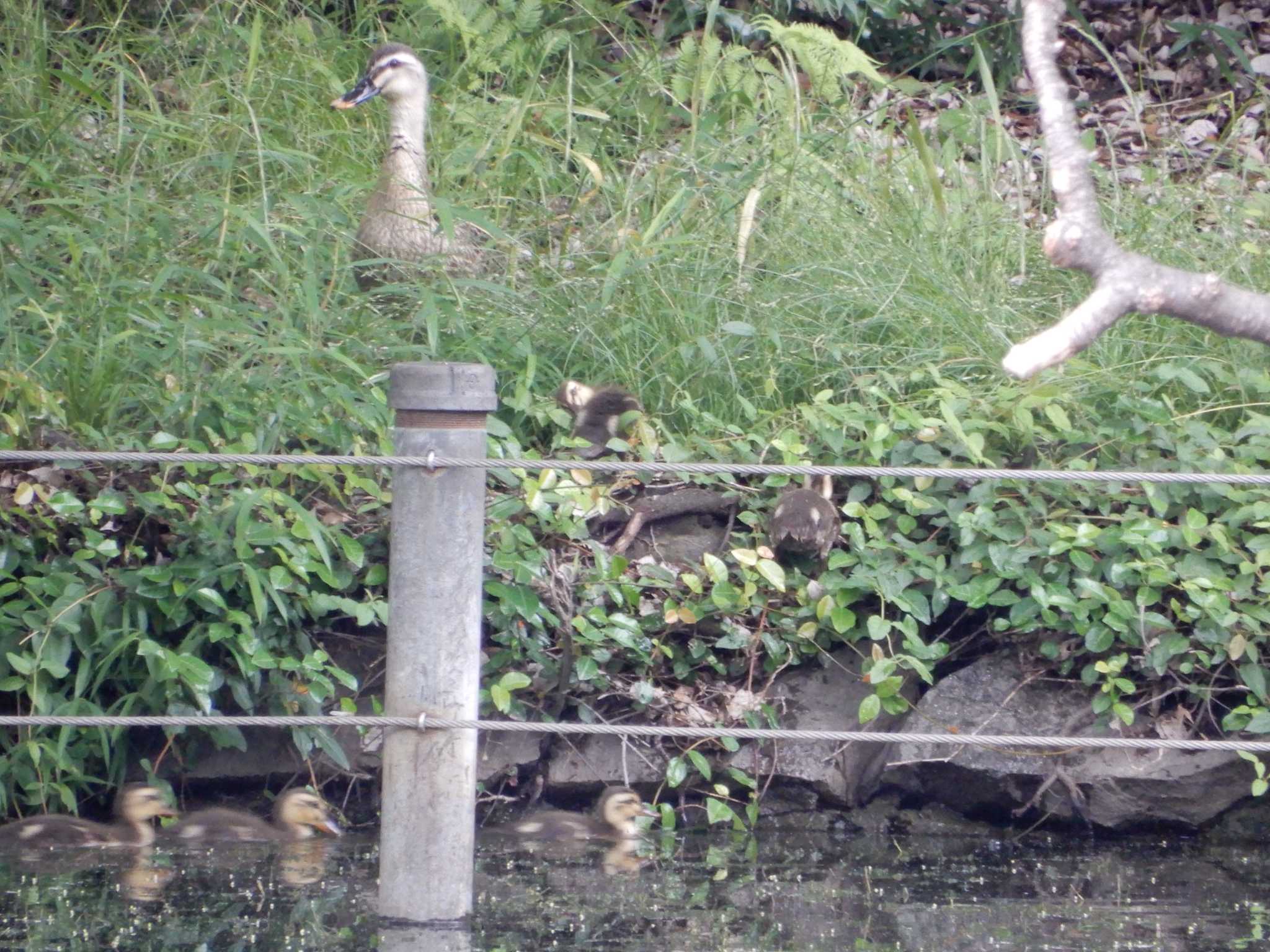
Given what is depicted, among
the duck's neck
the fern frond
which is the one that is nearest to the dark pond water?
the duck's neck

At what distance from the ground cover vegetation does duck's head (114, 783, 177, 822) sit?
140mm

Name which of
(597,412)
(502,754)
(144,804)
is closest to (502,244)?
(597,412)

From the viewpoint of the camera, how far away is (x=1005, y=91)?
8742 mm

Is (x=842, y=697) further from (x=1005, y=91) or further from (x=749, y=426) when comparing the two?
(x=1005, y=91)

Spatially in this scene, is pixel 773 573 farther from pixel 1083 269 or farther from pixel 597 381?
pixel 1083 269

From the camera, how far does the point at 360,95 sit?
6508 mm

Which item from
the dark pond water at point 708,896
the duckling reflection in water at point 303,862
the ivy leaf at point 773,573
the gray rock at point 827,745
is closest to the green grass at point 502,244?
the ivy leaf at point 773,573

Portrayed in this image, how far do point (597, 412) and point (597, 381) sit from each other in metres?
0.37

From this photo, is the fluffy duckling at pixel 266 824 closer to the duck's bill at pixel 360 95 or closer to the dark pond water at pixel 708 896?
the dark pond water at pixel 708 896

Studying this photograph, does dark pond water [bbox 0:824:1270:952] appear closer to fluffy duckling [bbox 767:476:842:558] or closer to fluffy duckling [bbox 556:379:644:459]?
fluffy duckling [bbox 767:476:842:558]

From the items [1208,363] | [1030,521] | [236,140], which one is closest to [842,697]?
[1030,521]

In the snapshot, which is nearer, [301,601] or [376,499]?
[301,601]

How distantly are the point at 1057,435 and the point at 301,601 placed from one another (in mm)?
2430

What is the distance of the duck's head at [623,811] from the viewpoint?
14.2 feet
